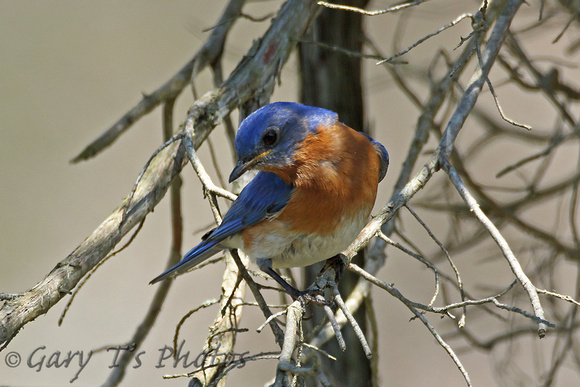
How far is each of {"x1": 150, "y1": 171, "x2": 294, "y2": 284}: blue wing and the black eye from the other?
0.21m

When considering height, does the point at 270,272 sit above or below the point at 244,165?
below

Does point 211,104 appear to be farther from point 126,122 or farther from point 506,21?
point 506,21

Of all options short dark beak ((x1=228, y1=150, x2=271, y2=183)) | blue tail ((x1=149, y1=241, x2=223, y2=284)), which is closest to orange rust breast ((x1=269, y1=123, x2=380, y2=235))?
short dark beak ((x1=228, y1=150, x2=271, y2=183))

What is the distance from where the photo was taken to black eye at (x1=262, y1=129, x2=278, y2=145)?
2.52 metres

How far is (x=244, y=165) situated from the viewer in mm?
2500

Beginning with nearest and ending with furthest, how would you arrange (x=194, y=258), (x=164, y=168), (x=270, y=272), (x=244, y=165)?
(x=244, y=165), (x=164, y=168), (x=270, y=272), (x=194, y=258)

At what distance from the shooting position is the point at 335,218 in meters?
2.53

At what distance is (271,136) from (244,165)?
0.16 m

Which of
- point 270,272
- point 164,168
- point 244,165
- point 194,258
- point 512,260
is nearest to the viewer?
point 512,260

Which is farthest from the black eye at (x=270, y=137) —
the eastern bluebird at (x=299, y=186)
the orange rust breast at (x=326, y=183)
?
the orange rust breast at (x=326, y=183)

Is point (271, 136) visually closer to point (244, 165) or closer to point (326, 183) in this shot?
point (244, 165)

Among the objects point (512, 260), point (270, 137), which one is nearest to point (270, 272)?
point (270, 137)

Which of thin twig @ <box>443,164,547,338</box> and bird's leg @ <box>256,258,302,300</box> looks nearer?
thin twig @ <box>443,164,547,338</box>

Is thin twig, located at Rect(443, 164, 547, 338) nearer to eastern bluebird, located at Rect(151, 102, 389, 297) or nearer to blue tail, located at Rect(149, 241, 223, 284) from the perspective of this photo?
eastern bluebird, located at Rect(151, 102, 389, 297)
